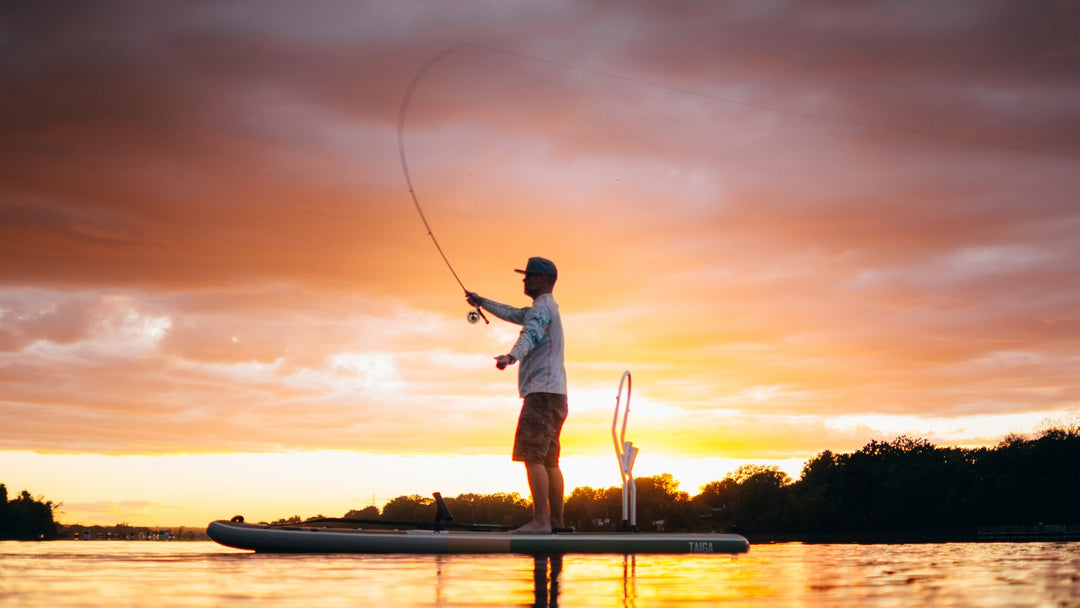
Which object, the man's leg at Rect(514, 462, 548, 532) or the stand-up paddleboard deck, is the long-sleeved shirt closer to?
the man's leg at Rect(514, 462, 548, 532)

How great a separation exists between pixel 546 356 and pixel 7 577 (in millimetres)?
6300

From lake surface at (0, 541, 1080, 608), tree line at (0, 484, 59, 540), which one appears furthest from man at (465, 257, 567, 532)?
tree line at (0, 484, 59, 540)

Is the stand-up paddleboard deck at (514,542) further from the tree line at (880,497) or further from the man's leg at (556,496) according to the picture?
the tree line at (880,497)

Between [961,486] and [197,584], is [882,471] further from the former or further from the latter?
[197,584]

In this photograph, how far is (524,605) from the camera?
4.07 m

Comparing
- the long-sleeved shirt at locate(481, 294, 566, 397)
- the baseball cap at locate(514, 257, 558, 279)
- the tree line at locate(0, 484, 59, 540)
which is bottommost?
the tree line at locate(0, 484, 59, 540)

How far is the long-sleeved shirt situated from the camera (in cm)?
1072

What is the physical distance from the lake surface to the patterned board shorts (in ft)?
9.45

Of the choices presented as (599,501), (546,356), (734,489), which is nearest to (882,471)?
(734,489)

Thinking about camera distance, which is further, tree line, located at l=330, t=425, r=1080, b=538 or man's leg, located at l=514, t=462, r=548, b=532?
tree line, located at l=330, t=425, r=1080, b=538

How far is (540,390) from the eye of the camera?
35.5 feet

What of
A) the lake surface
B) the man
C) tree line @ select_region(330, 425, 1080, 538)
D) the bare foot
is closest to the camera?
the lake surface

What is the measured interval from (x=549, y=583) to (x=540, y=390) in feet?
18.2

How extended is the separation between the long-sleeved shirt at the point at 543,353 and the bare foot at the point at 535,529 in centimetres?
153
